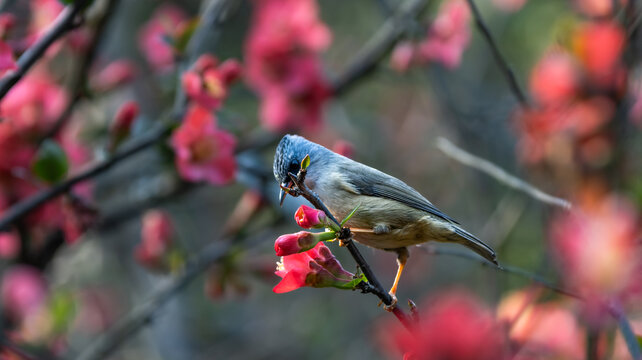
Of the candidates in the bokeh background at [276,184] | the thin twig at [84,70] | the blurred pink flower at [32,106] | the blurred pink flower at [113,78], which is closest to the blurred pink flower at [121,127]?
the bokeh background at [276,184]

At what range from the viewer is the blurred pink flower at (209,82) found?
2.46 meters

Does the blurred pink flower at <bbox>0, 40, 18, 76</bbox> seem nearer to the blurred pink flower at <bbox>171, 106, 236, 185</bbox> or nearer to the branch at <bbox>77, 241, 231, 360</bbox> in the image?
the blurred pink flower at <bbox>171, 106, 236, 185</bbox>

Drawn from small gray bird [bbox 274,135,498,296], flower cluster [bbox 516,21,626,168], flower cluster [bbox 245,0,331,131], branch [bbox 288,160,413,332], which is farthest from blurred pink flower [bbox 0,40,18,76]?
flower cluster [bbox 516,21,626,168]

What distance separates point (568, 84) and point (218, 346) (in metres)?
3.47

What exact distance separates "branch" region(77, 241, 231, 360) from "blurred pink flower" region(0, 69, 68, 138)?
3.22 ft

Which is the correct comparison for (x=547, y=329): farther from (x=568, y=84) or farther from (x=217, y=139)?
(x=217, y=139)

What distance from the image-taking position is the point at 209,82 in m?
2.49

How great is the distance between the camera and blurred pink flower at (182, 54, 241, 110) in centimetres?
246

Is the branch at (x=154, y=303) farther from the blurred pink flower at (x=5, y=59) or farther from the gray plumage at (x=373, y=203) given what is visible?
the blurred pink flower at (x=5, y=59)

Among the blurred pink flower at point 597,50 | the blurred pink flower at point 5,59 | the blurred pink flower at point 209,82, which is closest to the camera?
the blurred pink flower at point 5,59

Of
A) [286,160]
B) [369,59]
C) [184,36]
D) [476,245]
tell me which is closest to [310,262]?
[286,160]

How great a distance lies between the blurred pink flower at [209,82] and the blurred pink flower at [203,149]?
0.06 metres

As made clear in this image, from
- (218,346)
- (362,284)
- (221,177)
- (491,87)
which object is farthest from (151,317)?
(491,87)

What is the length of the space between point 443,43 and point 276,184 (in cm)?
125
